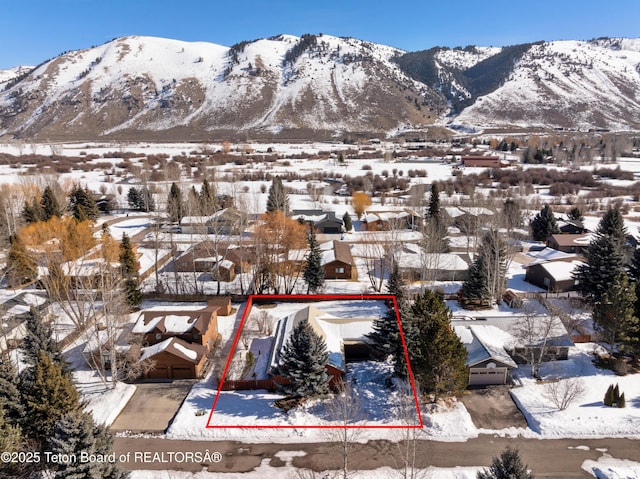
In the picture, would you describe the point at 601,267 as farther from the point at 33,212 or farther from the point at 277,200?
the point at 33,212

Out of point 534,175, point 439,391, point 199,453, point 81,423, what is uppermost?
point 534,175

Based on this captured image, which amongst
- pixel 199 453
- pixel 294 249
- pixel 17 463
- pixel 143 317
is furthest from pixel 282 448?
pixel 294 249

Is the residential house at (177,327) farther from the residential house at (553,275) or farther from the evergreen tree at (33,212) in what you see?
the evergreen tree at (33,212)

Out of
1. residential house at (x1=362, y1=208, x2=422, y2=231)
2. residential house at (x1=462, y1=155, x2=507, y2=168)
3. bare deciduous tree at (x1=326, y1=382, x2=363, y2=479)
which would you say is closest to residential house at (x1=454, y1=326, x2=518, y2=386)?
bare deciduous tree at (x1=326, y1=382, x2=363, y2=479)

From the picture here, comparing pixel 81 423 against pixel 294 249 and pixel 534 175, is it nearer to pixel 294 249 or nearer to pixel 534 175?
pixel 294 249

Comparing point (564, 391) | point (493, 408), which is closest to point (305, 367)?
point (493, 408)

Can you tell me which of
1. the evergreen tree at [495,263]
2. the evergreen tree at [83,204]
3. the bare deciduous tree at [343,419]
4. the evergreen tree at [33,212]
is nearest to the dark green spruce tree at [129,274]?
the bare deciduous tree at [343,419]
